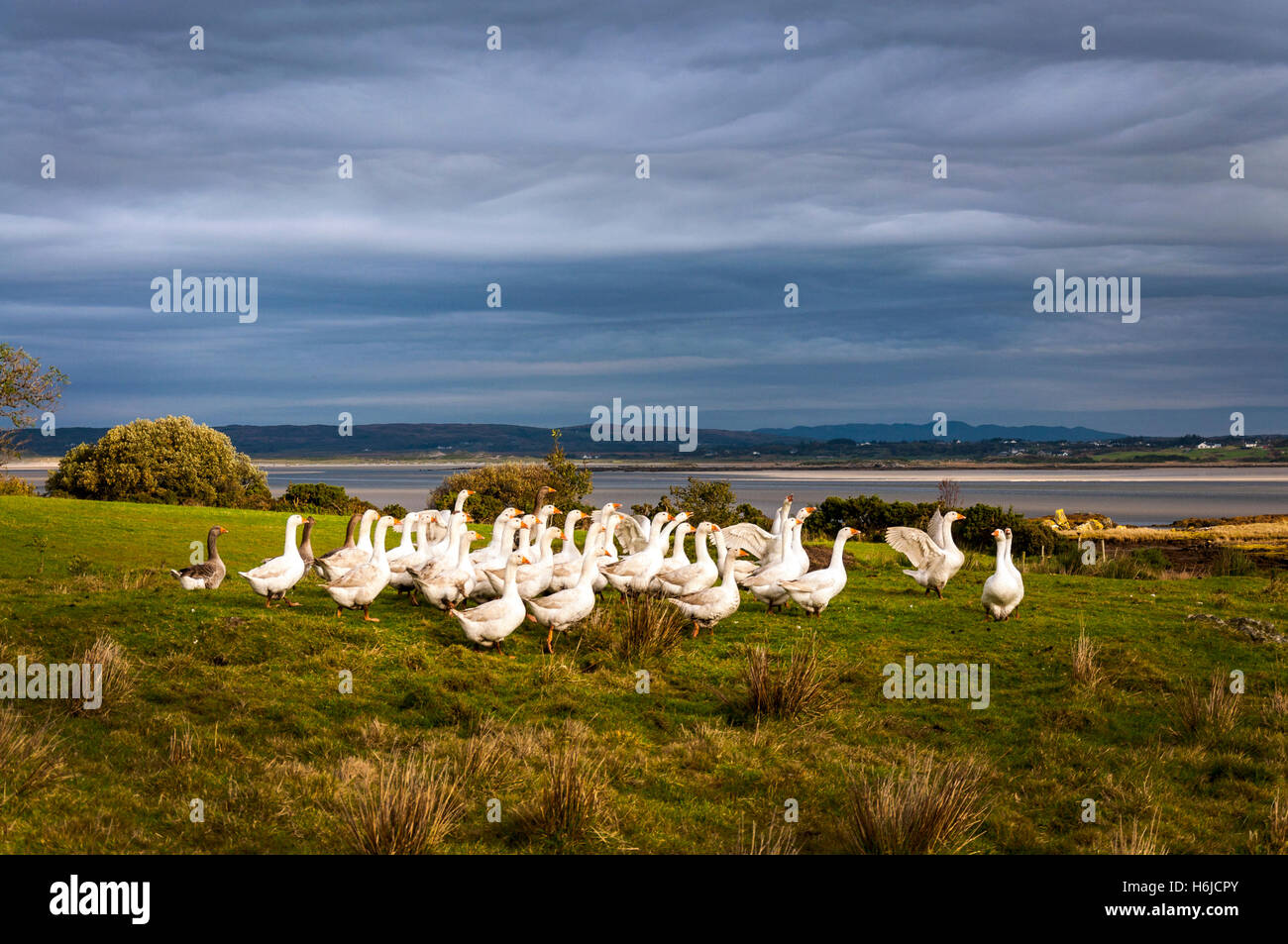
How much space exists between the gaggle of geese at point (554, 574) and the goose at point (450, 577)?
2 cm

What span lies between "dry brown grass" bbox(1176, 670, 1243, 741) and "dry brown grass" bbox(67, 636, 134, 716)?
12.6m

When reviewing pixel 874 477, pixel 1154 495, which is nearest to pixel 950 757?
pixel 1154 495

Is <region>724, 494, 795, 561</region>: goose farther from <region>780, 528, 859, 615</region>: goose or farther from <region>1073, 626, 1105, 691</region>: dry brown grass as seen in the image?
<region>1073, 626, 1105, 691</region>: dry brown grass

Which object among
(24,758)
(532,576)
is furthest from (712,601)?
(24,758)

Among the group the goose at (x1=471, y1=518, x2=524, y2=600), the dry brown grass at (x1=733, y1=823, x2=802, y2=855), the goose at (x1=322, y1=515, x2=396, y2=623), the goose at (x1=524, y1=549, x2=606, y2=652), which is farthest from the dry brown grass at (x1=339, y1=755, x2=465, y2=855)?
the goose at (x1=471, y1=518, x2=524, y2=600)

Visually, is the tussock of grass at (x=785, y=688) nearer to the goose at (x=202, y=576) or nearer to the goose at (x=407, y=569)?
the goose at (x=407, y=569)

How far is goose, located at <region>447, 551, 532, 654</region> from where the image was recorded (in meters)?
13.3

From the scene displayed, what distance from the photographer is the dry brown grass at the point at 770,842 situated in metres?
8.52

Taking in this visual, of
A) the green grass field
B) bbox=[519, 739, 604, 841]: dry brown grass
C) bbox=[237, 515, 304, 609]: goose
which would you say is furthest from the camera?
bbox=[237, 515, 304, 609]: goose
